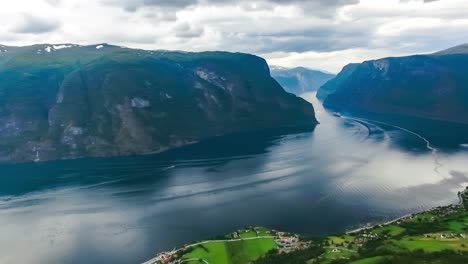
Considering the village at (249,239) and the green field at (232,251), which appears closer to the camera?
the green field at (232,251)

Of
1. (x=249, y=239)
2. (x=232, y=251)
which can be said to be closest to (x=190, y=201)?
(x=249, y=239)

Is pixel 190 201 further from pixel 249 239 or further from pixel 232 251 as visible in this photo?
pixel 232 251

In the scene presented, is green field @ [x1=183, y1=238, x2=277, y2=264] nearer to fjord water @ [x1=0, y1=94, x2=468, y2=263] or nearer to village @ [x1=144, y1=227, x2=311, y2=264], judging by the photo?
village @ [x1=144, y1=227, x2=311, y2=264]

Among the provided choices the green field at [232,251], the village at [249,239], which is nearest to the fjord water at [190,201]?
the village at [249,239]

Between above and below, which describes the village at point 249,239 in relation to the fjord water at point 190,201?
above

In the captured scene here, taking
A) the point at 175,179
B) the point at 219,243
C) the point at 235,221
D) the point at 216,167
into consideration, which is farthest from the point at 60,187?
the point at 219,243

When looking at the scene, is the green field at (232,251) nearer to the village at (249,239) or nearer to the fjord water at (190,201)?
the village at (249,239)
